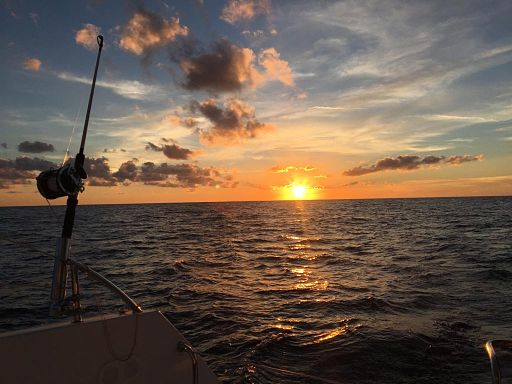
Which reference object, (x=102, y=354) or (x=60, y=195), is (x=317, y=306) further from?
(x=60, y=195)

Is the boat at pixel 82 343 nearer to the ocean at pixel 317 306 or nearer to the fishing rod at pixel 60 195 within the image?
the fishing rod at pixel 60 195

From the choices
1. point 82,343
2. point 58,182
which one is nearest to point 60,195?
point 58,182

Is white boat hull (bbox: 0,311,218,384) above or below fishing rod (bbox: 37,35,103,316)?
below

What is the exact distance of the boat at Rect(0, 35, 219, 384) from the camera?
3211mm

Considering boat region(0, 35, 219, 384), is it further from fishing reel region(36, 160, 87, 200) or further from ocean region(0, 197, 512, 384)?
ocean region(0, 197, 512, 384)

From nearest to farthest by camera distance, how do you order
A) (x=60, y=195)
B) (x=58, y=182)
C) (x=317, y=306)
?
(x=58, y=182) → (x=60, y=195) → (x=317, y=306)

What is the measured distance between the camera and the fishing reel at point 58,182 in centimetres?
337

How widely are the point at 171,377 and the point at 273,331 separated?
6.83 metres

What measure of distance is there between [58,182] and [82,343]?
5.18 ft

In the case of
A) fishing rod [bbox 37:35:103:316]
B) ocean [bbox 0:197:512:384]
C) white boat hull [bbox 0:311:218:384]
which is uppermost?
fishing rod [bbox 37:35:103:316]

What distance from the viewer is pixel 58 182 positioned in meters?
3.35

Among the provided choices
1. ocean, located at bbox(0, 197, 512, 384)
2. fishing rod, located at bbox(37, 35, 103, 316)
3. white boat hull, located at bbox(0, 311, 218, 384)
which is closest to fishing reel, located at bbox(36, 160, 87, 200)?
fishing rod, located at bbox(37, 35, 103, 316)

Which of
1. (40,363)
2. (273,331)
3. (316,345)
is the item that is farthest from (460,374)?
(40,363)

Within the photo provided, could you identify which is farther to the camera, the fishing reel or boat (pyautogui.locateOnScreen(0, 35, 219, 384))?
the fishing reel
